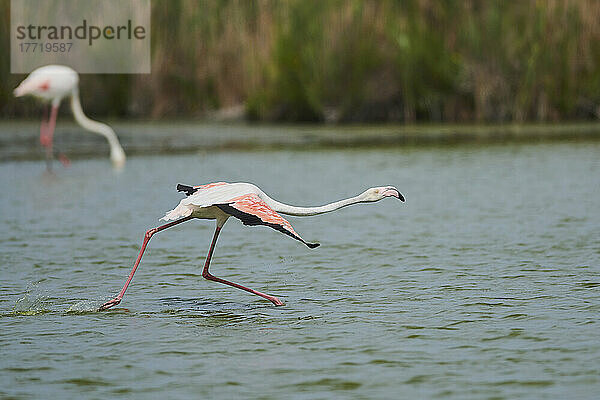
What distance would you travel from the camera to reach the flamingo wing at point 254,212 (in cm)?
526

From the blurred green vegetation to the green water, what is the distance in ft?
26.9

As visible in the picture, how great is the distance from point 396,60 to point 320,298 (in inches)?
570

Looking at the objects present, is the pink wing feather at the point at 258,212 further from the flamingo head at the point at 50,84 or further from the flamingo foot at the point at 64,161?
the flamingo head at the point at 50,84

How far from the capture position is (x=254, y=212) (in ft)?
17.9

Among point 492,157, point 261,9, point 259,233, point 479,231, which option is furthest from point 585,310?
point 261,9

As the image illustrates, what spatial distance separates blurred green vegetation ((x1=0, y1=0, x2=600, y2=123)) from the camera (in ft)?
65.3

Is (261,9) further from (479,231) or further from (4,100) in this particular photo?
(479,231)

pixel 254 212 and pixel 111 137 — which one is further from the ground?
pixel 111 137
